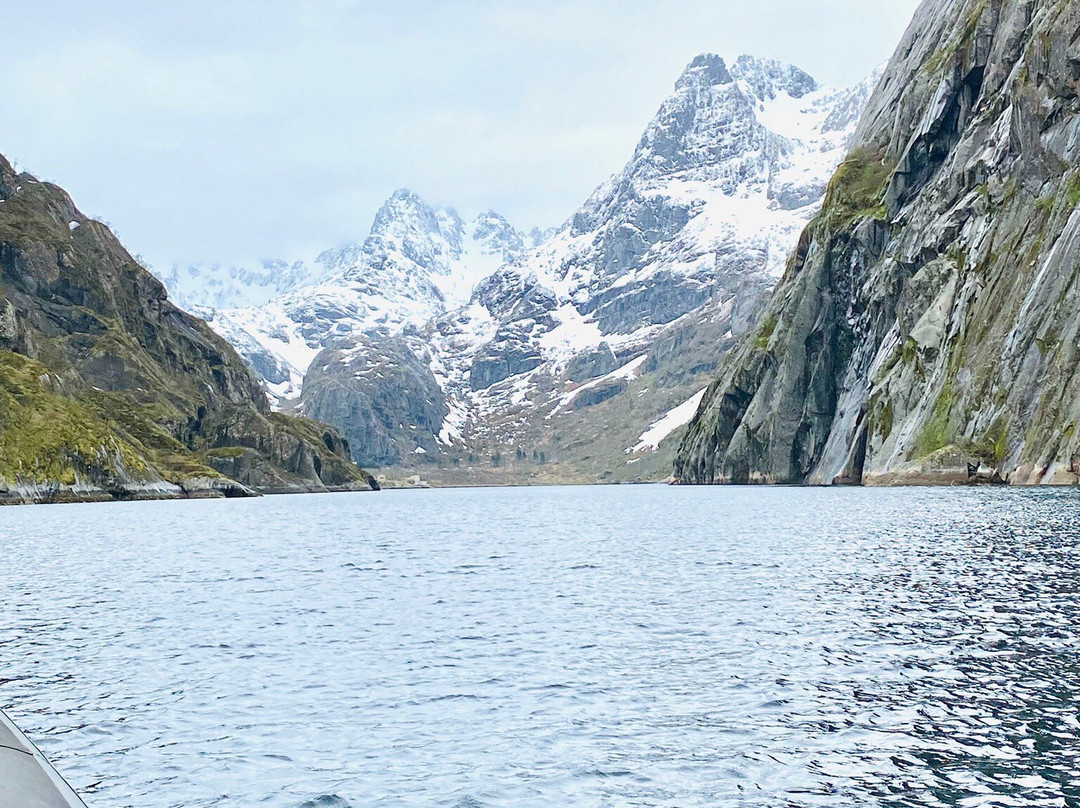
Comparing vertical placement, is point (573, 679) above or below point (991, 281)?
below

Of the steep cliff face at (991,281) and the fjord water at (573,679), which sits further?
the steep cliff face at (991,281)

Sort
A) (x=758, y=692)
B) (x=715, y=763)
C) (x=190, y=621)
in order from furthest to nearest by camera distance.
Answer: (x=190, y=621), (x=758, y=692), (x=715, y=763)

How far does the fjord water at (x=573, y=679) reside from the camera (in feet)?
65.9

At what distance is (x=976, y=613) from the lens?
3619 cm

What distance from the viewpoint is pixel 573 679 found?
96.5 feet

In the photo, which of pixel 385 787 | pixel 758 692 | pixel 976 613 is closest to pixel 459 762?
pixel 385 787

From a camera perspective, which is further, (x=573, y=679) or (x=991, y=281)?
(x=991, y=281)

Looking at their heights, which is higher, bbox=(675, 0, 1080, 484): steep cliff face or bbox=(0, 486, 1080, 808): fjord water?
bbox=(675, 0, 1080, 484): steep cliff face

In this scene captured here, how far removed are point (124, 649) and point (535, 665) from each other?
16380 mm

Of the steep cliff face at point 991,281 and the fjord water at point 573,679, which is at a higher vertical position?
the steep cliff face at point 991,281

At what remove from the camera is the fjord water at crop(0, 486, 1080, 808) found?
65.9 ft

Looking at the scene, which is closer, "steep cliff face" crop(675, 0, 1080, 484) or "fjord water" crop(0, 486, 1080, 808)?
"fjord water" crop(0, 486, 1080, 808)

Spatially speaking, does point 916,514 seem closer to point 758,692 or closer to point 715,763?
point 758,692

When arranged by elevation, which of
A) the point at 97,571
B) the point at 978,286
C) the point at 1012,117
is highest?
the point at 1012,117
